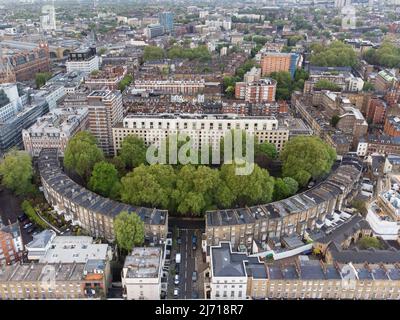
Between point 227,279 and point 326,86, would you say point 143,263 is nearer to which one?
point 227,279

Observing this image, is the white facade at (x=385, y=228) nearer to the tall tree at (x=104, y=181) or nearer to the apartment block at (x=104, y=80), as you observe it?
the tall tree at (x=104, y=181)

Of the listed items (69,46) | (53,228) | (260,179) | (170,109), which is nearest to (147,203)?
(53,228)

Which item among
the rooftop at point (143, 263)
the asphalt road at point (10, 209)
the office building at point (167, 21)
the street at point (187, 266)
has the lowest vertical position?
the asphalt road at point (10, 209)

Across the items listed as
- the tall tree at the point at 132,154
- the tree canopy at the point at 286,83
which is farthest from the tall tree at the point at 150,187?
the tree canopy at the point at 286,83

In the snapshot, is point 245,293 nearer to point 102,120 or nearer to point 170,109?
point 102,120

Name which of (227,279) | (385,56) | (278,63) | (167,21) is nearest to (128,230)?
(227,279)

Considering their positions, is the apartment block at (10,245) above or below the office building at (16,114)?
below

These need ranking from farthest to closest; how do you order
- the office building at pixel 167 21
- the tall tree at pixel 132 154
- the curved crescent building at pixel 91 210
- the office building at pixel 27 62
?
the office building at pixel 167 21 → the office building at pixel 27 62 → the tall tree at pixel 132 154 → the curved crescent building at pixel 91 210
